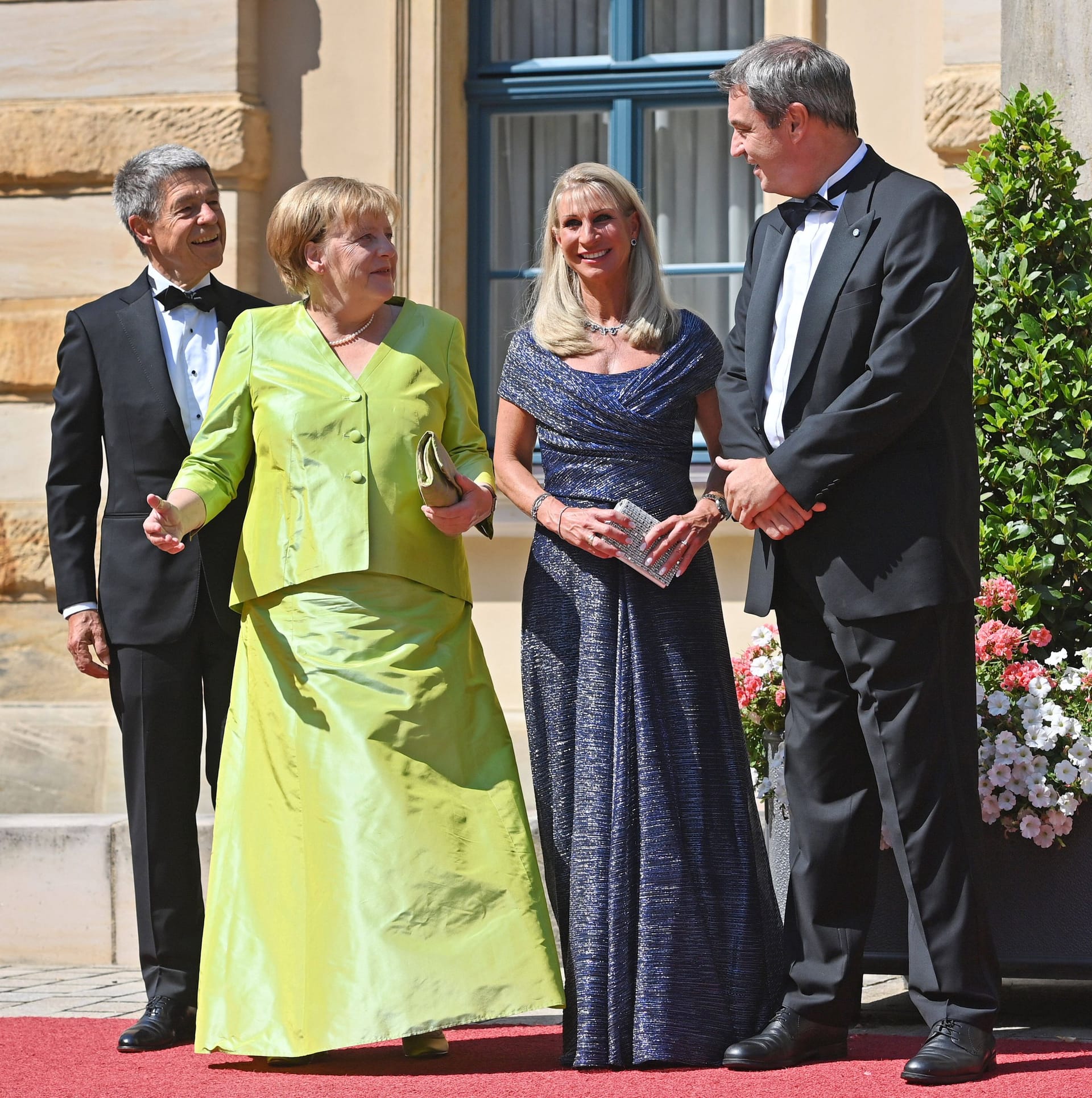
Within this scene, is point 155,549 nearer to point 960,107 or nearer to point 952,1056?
point 952,1056

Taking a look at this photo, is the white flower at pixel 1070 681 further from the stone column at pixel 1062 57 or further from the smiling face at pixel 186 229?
the smiling face at pixel 186 229

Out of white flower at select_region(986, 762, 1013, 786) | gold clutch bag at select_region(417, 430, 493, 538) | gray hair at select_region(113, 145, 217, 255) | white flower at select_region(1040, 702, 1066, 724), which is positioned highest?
gray hair at select_region(113, 145, 217, 255)

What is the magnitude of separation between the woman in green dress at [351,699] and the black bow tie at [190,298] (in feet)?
1.12

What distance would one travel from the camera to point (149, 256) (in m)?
4.64

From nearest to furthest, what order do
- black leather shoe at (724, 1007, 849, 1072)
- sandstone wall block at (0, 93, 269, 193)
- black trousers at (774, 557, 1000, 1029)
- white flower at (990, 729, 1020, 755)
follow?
black trousers at (774, 557, 1000, 1029) < black leather shoe at (724, 1007, 849, 1072) < white flower at (990, 729, 1020, 755) < sandstone wall block at (0, 93, 269, 193)

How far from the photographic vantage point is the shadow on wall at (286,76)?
6961mm

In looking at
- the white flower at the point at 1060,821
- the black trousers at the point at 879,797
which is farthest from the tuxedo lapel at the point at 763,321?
the white flower at the point at 1060,821

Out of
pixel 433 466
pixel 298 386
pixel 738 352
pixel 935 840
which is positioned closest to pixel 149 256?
pixel 298 386

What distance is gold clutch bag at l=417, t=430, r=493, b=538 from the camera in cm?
388

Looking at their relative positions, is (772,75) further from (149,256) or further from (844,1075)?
(844,1075)

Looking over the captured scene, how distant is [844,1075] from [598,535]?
125cm

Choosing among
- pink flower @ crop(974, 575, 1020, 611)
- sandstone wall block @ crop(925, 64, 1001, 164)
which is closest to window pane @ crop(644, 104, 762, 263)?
sandstone wall block @ crop(925, 64, 1001, 164)

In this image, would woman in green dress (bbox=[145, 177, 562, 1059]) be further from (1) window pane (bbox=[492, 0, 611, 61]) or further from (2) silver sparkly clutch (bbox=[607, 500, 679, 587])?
(1) window pane (bbox=[492, 0, 611, 61])

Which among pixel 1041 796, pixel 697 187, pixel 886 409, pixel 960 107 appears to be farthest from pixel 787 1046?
pixel 697 187
